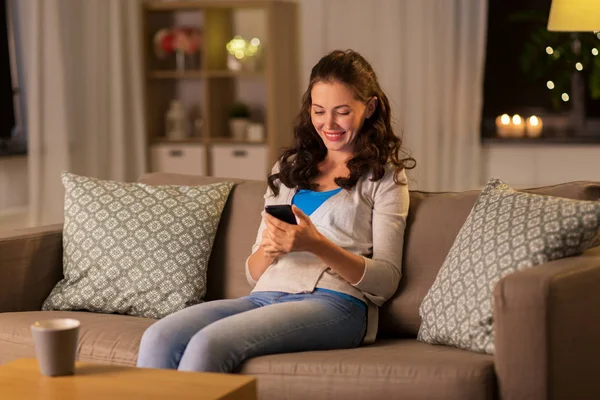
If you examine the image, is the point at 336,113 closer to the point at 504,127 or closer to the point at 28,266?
the point at 28,266

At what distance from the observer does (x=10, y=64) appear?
16.5ft

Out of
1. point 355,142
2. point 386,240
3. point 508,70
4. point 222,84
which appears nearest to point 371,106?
point 355,142

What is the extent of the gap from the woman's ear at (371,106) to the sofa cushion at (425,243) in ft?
0.93

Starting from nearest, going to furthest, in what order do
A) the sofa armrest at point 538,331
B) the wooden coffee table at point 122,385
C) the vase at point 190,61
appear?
the wooden coffee table at point 122,385, the sofa armrest at point 538,331, the vase at point 190,61

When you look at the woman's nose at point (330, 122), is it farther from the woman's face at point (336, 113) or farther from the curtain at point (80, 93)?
the curtain at point (80, 93)

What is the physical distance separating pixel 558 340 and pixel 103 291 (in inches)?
52.1

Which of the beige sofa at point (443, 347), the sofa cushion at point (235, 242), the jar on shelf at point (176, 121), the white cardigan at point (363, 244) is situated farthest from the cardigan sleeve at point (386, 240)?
the jar on shelf at point (176, 121)

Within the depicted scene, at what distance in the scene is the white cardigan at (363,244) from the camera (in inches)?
99.2

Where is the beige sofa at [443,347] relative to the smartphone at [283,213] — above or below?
below

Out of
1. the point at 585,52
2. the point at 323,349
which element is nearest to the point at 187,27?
the point at 585,52

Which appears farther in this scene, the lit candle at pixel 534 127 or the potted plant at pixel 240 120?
the potted plant at pixel 240 120

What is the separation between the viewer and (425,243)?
269cm

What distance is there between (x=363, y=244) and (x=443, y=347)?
33 centimetres

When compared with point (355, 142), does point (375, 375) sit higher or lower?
lower
